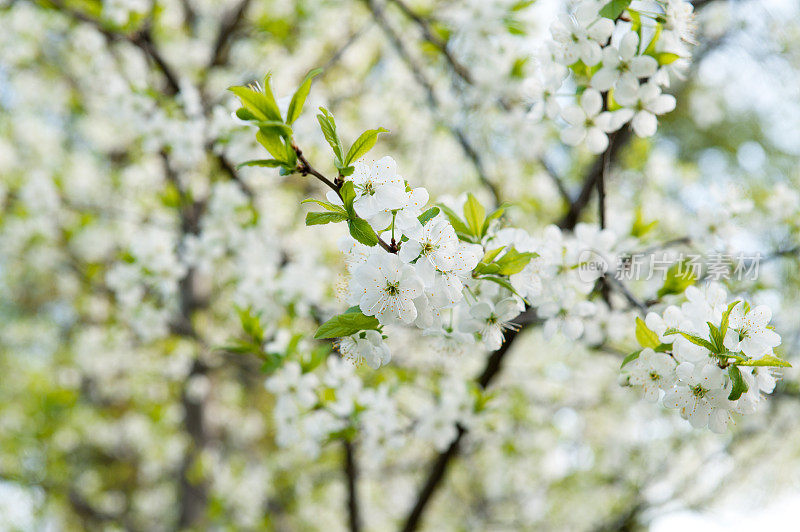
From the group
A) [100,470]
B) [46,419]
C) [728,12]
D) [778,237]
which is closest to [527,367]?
[778,237]

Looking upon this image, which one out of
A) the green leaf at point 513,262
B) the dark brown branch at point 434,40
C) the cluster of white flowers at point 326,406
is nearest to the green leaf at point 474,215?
the green leaf at point 513,262

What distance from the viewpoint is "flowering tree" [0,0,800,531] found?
130 centimetres

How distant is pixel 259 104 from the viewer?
3.87 feet

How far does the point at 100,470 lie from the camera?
8430 mm

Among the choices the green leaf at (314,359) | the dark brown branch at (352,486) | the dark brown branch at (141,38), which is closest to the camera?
the green leaf at (314,359)

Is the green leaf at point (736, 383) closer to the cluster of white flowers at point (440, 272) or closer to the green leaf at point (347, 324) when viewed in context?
the cluster of white flowers at point (440, 272)

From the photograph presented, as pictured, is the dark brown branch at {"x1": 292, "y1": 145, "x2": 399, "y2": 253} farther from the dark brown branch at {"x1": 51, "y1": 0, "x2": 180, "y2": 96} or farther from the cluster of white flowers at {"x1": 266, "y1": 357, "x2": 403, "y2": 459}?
the dark brown branch at {"x1": 51, "y1": 0, "x2": 180, "y2": 96}

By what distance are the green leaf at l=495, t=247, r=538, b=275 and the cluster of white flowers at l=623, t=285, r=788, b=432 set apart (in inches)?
A: 12.3

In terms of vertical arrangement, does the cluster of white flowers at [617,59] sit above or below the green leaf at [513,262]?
above

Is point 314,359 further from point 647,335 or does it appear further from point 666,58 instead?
point 666,58

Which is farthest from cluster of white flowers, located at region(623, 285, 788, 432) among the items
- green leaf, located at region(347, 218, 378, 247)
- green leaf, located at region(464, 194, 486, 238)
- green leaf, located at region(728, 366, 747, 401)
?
green leaf, located at region(347, 218, 378, 247)

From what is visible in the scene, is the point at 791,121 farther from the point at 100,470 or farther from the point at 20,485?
the point at 100,470

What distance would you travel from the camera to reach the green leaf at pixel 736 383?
118 centimetres

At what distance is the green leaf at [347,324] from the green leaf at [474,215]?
1.24ft
